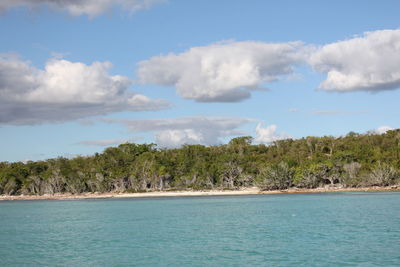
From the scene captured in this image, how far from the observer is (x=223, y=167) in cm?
15100

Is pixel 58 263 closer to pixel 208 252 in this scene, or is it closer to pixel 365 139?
pixel 208 252

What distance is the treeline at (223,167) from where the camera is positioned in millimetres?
140250

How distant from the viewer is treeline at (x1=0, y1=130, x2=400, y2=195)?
140 metres

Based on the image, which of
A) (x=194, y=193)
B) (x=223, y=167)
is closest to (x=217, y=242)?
(x=223, y=167)

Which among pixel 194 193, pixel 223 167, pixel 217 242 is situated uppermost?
pixel 223 167

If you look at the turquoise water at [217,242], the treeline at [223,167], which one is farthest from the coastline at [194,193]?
the turquoise water at [217,242]

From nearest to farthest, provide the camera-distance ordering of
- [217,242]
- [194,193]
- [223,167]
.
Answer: [217,242], [223,167], [194,193]

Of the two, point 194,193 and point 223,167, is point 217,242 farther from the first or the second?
point 194,193

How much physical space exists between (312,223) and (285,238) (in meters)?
12.2

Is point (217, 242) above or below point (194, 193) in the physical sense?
below

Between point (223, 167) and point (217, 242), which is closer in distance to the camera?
point (217, 242)

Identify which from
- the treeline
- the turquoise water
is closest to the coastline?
the treeline

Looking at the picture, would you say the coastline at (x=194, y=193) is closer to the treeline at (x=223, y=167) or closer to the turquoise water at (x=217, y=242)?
the treeline at (x=223, y=167)

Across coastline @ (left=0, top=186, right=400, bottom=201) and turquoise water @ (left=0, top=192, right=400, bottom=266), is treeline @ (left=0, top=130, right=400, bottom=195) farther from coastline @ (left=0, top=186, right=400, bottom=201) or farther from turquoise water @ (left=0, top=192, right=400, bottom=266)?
turquoise water @ (left=0, top=192, right=400, bottom=266)
